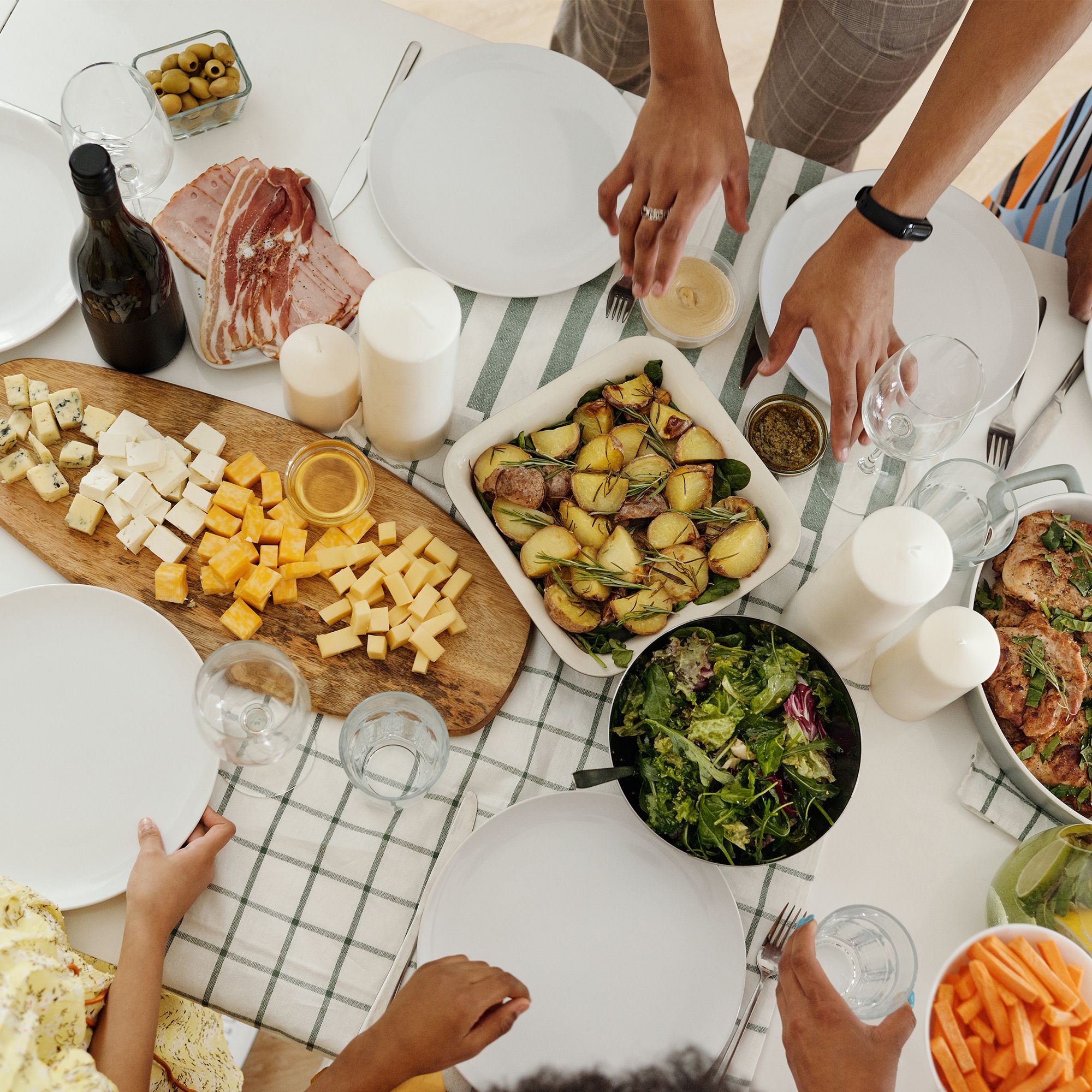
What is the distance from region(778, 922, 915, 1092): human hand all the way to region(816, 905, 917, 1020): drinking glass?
28 millimetres

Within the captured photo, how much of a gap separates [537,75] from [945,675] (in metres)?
1.03

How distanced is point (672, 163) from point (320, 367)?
55 centimetres

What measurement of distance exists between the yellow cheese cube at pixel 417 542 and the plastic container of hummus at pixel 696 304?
446mm

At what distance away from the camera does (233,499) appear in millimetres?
1147

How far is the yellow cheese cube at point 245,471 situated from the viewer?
1.16 metres

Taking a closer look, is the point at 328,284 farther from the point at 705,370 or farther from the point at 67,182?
the point at 705,370

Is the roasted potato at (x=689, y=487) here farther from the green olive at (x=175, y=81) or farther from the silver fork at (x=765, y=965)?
the green olive at (x=175, y=81)

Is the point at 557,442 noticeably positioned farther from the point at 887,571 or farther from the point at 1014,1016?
the point at 1014,1016

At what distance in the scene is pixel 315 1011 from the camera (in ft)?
3.37

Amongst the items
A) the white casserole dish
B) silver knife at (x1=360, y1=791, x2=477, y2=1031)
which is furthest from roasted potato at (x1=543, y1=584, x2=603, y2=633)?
silver knife at (x1=360, y1=791, x2=477, y2=1031)

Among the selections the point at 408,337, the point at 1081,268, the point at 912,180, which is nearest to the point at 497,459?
the point at 408,337

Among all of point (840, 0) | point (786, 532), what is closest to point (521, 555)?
point (786, 532)

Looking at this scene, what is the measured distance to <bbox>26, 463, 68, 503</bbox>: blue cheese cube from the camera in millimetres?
1123

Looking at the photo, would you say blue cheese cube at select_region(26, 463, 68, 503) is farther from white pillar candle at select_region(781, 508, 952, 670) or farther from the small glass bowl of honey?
white pillar candle at select_region(781, 508, 952, 670)
